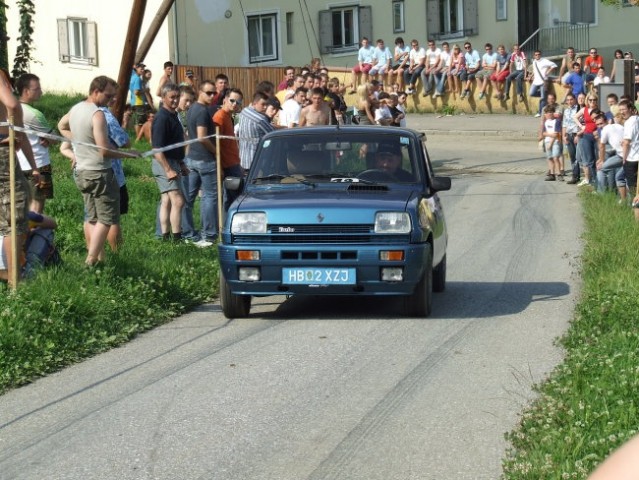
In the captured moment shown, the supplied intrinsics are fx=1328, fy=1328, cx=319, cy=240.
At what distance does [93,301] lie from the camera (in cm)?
1031

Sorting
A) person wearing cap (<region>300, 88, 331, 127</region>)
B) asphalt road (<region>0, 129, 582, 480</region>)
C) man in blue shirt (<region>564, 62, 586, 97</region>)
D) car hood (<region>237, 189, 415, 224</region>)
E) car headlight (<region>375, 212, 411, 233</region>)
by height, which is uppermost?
man in blue shirt (<region>564, 62, 586, 97</region>)

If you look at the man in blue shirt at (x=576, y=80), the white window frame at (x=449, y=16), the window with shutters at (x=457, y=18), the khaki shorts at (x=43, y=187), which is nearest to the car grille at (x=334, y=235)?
the khaki shorts at (x=43, y=187)

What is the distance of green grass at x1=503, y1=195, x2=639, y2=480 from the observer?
20.3 feet

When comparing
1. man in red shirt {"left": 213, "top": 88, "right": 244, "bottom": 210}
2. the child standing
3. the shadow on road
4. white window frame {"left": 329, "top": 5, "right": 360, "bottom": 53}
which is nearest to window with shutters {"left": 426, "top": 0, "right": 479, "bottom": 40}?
white window frame {"left": 329, "top": 5, "right": 360, "bottom": 53}

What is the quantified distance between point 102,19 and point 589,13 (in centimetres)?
2054

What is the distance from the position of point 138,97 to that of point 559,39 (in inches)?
A: 894

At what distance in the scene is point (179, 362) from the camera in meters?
9.17

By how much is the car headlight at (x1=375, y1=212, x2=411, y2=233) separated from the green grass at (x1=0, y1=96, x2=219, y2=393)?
6.40 ft

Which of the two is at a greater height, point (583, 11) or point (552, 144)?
point (583, 11)

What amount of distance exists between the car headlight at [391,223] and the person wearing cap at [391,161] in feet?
3.58

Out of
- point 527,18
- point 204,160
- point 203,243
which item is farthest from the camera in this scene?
point 527,18

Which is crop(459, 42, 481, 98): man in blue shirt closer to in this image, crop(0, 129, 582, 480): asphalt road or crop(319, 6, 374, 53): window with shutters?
crop(319, 6, 374, 53): window with shutters

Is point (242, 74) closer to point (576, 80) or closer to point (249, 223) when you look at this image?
point (576, 80)

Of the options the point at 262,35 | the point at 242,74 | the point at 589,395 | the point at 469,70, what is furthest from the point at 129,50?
the point at 469,70
